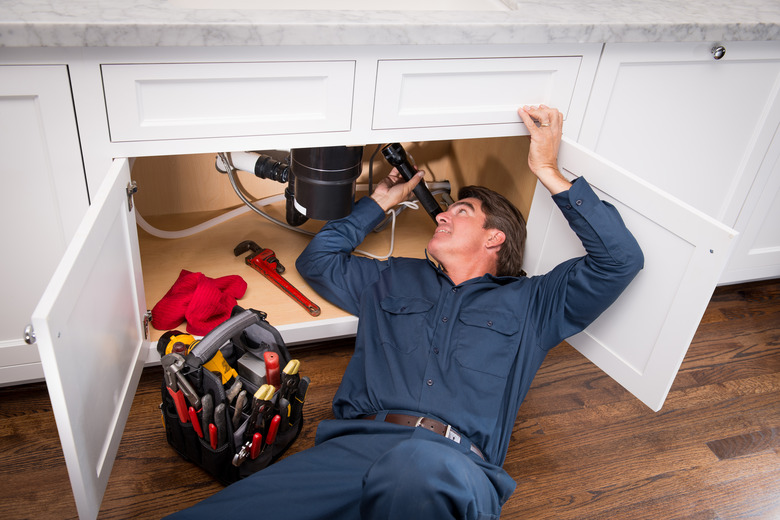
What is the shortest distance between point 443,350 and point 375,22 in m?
0.66

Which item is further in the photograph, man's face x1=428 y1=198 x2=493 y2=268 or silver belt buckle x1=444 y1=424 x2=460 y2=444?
man's face x1=428 y1=198 x2=493 y2=268

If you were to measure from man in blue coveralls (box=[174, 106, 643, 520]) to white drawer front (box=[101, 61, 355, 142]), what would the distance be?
386 mm

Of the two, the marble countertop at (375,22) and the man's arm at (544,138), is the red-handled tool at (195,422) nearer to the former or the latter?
the marble countertop at (375,22)

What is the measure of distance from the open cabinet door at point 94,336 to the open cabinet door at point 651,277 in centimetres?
92

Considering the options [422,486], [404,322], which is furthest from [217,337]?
[422,486]

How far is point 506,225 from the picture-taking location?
1.55m

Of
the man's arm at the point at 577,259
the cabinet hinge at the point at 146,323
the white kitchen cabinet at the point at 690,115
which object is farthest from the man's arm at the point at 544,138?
the cabinet hinge at the point at 146,323

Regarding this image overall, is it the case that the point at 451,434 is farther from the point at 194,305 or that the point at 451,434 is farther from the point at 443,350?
the point at 194,305

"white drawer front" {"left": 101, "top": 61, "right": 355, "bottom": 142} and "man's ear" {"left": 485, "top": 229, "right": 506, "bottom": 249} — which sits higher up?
"white drawer front" {"left": 101, "top": 61, "right": 355, "bottom": 142}

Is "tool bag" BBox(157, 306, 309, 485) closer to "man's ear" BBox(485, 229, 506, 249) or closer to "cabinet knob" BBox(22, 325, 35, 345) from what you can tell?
"cabinet knob" BBox(22, 325, 35, 345)

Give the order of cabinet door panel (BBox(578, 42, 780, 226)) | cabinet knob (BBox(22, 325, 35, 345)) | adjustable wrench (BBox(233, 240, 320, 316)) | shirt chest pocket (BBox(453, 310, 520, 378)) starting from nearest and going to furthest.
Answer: cabinet knob (BBox(22, 325, 35, 345)), shirt chest pocket (BBox(453, 310, 520, 378)), cabinet door panel (BBox(578, 42, 780, 226)), adjustable wrench (BBox(233, 240, 320, 316))

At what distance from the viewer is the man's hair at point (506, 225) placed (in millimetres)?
1547

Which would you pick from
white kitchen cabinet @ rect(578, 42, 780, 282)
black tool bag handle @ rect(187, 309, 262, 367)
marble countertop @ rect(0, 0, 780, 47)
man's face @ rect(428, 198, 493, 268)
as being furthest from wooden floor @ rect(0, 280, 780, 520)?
marble countertop @ rect(0, 0, 780, 47)

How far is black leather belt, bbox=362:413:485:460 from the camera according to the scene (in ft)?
4.13
